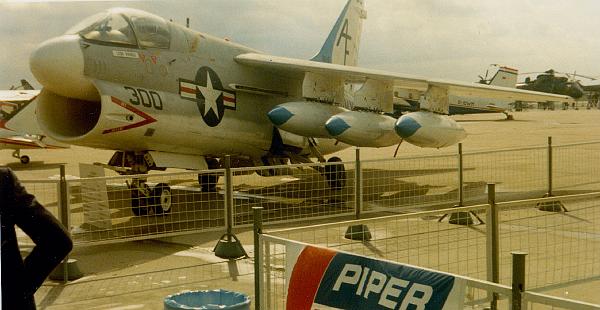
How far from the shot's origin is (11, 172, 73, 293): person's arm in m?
2.51

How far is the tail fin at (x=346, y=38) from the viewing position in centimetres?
1558

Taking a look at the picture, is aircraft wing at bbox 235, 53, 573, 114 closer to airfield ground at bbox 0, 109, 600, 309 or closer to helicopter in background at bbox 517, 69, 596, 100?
airfield ground at bbox 0, 109, 600, 309

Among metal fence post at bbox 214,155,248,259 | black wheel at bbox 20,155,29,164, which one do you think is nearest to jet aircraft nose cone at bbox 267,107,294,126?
metal fence post at bbox 214,155,248,259

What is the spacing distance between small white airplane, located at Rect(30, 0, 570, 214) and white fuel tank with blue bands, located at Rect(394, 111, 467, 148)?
0.08ft

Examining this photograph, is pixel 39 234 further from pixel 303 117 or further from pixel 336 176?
pixel 336 176

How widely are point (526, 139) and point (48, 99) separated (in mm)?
23981

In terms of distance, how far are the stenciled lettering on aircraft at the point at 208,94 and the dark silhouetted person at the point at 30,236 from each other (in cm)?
789

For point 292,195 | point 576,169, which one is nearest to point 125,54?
point 292,195

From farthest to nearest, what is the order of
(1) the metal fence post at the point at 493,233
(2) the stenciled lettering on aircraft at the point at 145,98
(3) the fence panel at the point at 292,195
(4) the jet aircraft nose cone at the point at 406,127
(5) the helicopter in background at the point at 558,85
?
1. (5) the helicopter in background at the point at 558,85
2. (4) the jet aircraft nose cone at the point at 406,127
3. (3) the fence panel at the point at 292,195
4. (2) the stenciled lettering on aircraft at the point at 145,98
5. (1) the metal fence post at the point at 493,233

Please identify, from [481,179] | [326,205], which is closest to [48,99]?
[326,205]

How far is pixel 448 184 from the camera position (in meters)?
14.3

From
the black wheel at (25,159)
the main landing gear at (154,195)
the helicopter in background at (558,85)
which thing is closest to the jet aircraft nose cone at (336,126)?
the main landing gear at (154,195)

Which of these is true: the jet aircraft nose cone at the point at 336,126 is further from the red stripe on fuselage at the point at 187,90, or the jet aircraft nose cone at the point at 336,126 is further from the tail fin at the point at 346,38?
the tail fin at the point at 346,38

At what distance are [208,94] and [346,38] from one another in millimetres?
5978
